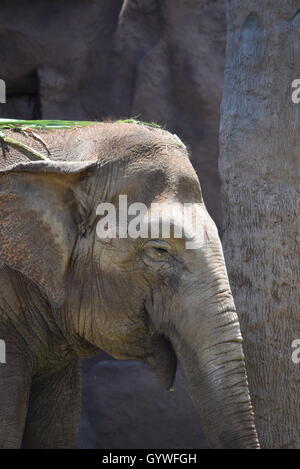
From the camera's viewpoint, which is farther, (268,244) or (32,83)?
(32,83)

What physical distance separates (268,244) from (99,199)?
4.10 ft

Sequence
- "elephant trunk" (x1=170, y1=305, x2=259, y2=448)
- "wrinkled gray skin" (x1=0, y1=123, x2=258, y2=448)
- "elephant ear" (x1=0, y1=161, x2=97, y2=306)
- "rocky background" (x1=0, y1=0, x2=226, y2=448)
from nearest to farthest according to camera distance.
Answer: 1. "elephant trunk" (x1=170, y1=305, x2=259, y2=448)
2. "wrinkled gray skin" (x1=0, y1=123, x2=258, y2=448)
3. "elephant ear" (x1=0, y1=161, x2=97, y2=306)
4. "rocky background" (x1=0, y1=0, x2=226, y2=448)

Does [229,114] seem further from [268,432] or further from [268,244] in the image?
[268,432]

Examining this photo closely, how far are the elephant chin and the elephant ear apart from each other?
14.4 inches

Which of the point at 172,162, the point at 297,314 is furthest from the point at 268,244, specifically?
the point at 172,162

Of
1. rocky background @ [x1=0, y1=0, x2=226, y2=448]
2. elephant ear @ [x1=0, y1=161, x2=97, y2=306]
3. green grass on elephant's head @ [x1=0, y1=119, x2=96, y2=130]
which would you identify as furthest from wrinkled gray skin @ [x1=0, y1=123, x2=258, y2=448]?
rocky background @ [x1=0, y1=0, x2=226, y2=448]

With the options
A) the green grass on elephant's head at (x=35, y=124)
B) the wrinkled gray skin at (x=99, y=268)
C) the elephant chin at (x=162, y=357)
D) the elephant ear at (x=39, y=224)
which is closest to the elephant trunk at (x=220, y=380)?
the wrinkled gray skin at (x=99, y=268)

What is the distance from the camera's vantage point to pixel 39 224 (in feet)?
11.6

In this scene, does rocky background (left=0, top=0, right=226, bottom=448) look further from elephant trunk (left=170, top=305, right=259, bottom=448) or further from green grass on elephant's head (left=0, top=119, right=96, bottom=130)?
elephant trunk (left=170, top=305, right=259, bottom=448)

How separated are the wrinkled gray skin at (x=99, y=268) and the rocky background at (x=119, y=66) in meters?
3.11

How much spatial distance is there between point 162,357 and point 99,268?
379mm

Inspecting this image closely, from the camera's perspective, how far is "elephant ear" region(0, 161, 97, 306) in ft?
11.6

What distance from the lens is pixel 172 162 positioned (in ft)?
11.7

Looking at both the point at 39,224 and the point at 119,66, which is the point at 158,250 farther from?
the point at 119,66
